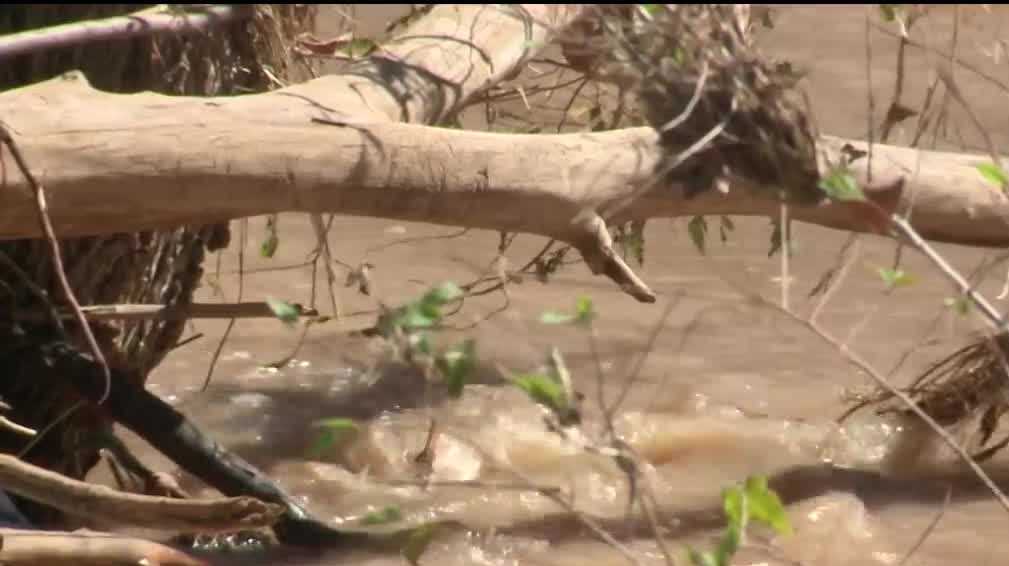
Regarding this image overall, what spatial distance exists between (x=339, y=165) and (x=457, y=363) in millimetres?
595

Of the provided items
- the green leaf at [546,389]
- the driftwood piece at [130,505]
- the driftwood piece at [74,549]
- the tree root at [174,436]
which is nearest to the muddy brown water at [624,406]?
the tree root at [174,436]

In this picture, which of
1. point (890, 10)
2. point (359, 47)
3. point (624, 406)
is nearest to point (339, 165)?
point (359, 47)

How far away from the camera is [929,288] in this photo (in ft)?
13.5

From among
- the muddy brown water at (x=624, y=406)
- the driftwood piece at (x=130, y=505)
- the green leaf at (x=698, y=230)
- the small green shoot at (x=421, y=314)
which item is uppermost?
the small green shoot at (x=421, y=314)

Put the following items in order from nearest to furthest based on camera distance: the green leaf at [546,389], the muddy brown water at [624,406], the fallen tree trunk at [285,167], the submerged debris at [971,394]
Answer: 1. the green leaf at [546,389]
2. the fallen tree trunk at [285,167]
3. the muddy brown water at [624,406]
4. the submerged debris at [971,394]

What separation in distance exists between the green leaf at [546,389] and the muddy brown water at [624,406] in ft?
2.23

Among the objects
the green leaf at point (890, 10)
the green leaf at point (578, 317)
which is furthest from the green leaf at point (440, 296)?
the green leaf at point (890, 10)

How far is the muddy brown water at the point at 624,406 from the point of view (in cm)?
294

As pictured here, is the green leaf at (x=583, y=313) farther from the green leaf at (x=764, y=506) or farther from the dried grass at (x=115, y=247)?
the dried grass at (x=115, y=247)

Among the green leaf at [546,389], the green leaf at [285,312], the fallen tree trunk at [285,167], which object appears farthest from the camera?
the fallen tree trunk at [285,167]

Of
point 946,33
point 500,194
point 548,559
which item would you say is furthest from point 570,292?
point 946,33

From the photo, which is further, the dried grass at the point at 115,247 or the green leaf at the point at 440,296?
the dried grass at the point at 115,247

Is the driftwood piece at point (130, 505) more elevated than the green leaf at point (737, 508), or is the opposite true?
the green leaf at point (737, 508)

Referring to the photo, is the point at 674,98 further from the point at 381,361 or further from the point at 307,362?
the point at 307,362
